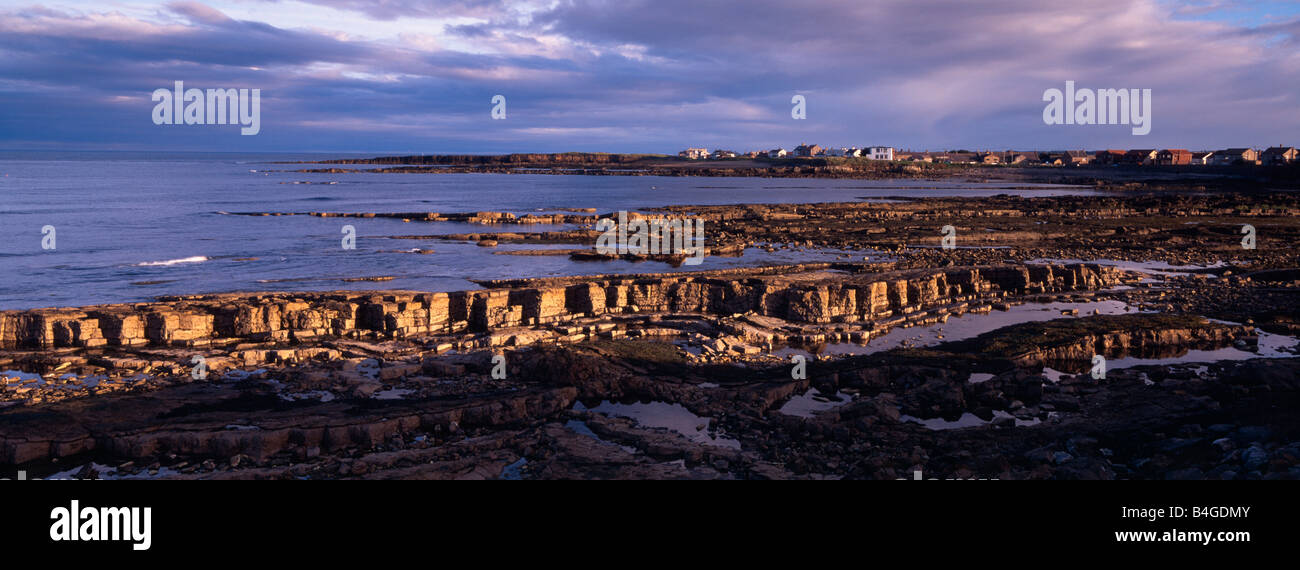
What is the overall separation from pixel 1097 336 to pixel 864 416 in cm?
1030

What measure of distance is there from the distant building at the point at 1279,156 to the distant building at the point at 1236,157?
204cm

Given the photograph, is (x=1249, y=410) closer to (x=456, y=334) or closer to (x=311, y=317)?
(x=456, y=334)

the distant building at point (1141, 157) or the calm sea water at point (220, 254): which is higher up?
the distant building at point (1141, 157)

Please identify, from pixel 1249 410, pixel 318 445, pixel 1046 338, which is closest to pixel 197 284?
pixel 318 445

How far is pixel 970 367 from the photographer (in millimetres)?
17031

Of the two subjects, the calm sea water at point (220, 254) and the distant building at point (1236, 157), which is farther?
the distant building at point (1236, 157)

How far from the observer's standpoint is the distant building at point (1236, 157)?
164200mm

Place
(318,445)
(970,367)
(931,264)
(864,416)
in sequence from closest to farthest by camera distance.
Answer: (318,445) < (864,416) < (970,367) < (931,264)

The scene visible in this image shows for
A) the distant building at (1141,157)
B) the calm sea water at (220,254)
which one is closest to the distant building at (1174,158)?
the distant building at (1141,157)

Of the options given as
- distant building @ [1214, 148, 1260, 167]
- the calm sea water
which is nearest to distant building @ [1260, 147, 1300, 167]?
distant building @ [1214, 148, 1260, 167]

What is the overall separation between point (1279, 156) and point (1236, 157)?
25.3m

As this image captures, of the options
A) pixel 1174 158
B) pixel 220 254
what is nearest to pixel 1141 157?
pixel 1174 158

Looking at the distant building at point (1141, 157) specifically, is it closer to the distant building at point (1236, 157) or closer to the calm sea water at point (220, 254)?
the distant building at point (1236, 157)

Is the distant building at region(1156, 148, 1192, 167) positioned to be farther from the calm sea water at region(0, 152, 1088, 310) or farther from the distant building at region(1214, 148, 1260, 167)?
the calm sea water at region(0, 152, 1088, 310)
